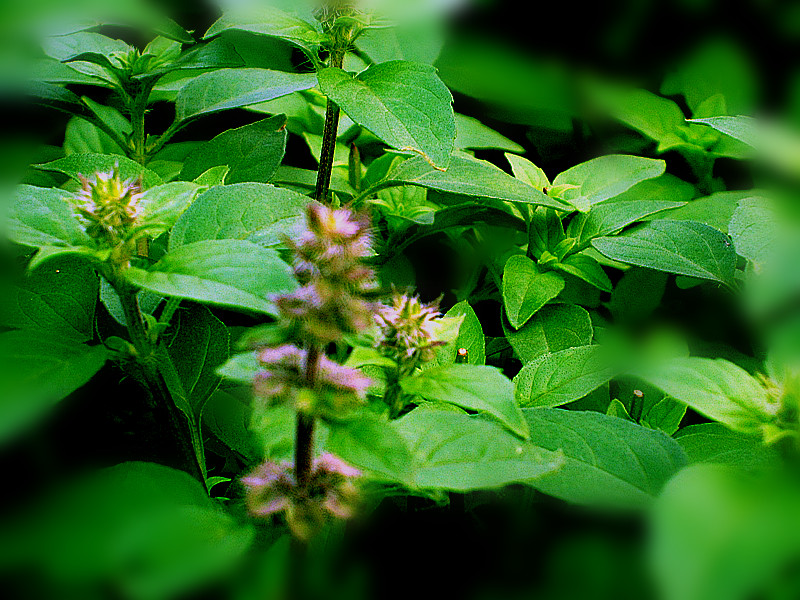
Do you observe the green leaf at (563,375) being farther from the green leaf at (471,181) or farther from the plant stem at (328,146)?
the plant stem at (328,146)

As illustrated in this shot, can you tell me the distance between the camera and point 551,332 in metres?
0.89

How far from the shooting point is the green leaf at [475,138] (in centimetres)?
115

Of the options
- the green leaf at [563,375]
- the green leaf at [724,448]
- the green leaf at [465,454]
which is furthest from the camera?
the green leaf at [563,375]

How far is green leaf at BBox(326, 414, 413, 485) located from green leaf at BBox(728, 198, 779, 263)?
498mm

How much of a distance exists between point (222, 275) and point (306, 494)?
174 millimetres

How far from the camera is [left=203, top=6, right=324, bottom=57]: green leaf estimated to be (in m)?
0.85

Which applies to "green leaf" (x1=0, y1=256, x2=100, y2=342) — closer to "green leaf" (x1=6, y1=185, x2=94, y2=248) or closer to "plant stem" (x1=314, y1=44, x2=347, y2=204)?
"green leaf" (x1=6, y1=185, x2=94, y2=248)

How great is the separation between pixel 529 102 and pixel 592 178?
0.36 metres

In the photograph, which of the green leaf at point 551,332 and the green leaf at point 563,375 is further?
the green leaf at point 551,332

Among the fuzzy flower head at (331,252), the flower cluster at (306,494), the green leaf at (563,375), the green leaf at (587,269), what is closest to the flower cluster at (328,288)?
the fuzzy flower head at (331,252)

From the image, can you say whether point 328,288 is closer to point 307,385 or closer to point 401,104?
point 307,385

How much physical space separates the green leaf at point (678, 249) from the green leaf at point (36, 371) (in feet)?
2.02

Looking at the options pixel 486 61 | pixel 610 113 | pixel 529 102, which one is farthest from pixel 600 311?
pixel 486 61

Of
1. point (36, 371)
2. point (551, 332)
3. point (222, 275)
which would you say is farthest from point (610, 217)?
point (36, 371)
